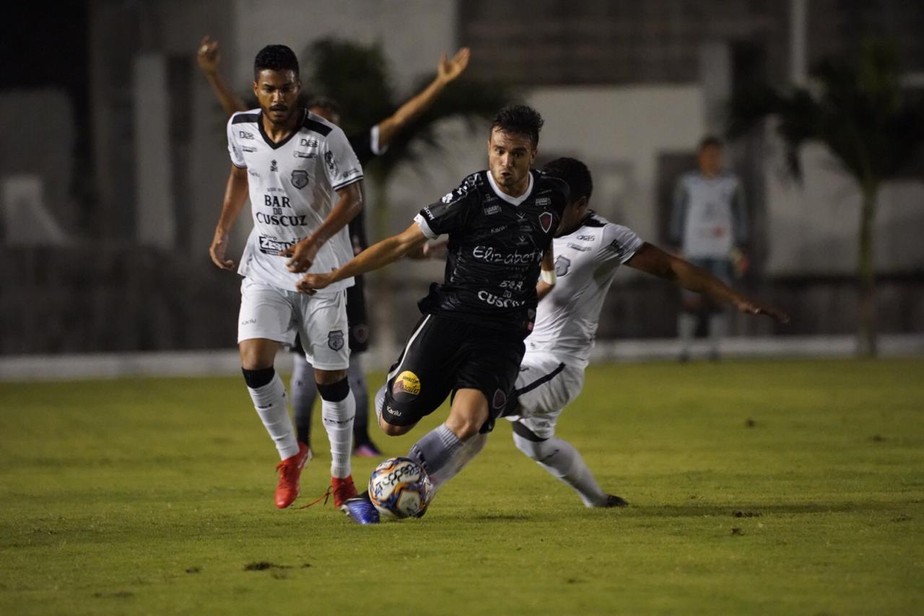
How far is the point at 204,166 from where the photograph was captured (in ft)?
60.7

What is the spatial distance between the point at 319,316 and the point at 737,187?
9435 millimetres

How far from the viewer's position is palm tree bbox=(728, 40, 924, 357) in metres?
16.7

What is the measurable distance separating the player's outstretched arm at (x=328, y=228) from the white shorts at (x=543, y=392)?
3.32ft

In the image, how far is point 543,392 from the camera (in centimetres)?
698

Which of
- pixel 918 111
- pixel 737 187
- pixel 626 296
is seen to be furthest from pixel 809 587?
pixel 626 296

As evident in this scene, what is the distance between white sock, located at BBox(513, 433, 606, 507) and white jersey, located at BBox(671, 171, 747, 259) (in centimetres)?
939

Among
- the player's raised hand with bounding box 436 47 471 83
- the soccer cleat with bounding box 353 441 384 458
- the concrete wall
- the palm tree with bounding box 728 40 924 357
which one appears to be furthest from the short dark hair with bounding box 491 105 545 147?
the concrete wall

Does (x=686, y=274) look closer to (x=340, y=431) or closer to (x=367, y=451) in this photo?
(x=340, y=431)

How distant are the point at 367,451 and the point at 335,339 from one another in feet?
7.39

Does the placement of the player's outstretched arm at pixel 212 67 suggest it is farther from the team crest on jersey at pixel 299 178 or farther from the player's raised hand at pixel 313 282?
the player's raised hand at pixel 313 282

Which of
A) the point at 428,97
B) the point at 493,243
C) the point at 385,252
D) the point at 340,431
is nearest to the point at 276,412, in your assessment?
the point at 340,431

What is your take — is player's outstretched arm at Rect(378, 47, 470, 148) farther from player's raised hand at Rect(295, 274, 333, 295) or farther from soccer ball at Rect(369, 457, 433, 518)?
soccer ball at Rect(369, 457, 433, 518)

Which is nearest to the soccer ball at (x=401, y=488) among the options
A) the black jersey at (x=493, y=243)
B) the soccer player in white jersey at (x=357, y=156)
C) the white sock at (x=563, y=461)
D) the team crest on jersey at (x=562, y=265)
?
the black jersey at (x=493, y=243)

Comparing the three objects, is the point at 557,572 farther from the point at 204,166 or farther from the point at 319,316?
the point at 204,166
